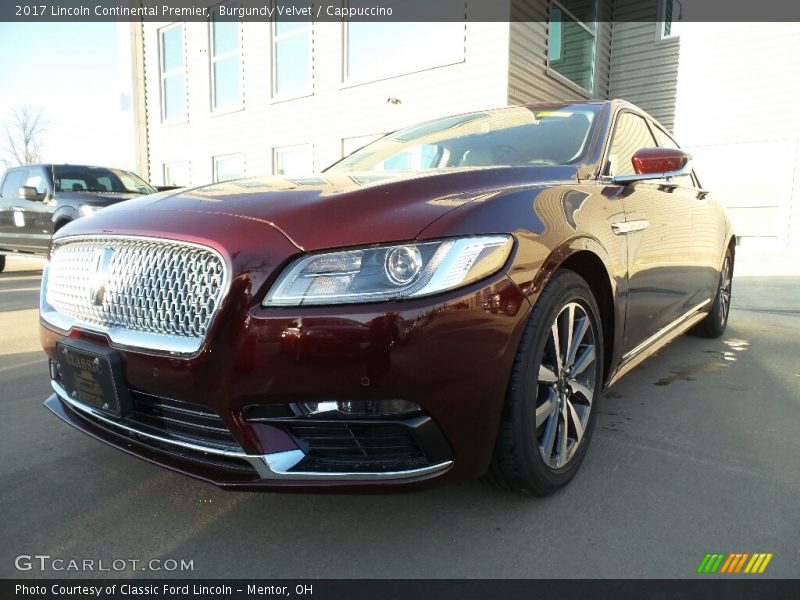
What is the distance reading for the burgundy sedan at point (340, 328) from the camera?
153 centimetres

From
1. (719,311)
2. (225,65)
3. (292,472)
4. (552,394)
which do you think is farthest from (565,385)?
(225,65)

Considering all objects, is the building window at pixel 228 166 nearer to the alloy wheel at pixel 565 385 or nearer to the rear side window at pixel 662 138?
the rear side window at pixel 662 138

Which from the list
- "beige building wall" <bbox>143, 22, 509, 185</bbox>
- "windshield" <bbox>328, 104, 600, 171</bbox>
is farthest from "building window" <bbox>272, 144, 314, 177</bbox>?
"windshield" <bbox>328, 104, 600, 171</bbox>

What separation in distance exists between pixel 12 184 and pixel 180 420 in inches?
375

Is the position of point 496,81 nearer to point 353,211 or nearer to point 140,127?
point 353,211

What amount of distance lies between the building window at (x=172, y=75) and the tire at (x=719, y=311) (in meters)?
13.0

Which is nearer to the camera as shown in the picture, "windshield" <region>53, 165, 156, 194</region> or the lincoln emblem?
the lincoln emblem

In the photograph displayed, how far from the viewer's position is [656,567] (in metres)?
1.64

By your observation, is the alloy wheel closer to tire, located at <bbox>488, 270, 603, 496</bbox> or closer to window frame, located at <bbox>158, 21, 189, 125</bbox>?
tire, located at <bbox>488, 270, 603, 496</bbox>

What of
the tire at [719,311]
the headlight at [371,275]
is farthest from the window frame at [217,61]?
the headlight at [371,275]

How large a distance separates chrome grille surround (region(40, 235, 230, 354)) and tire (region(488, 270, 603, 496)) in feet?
3.04

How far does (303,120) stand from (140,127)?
20.4ft

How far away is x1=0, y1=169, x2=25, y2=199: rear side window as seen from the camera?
29.4 ft

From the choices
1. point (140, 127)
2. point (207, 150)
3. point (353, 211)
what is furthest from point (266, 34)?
point (353, 211)
